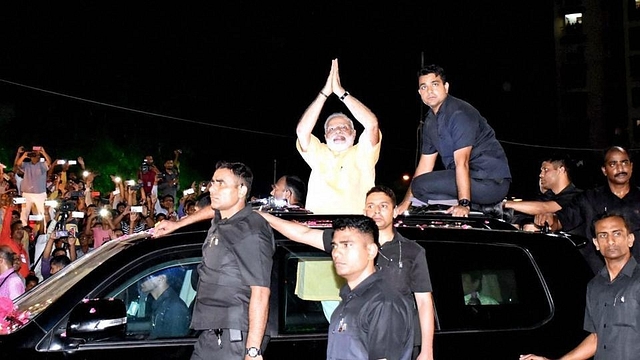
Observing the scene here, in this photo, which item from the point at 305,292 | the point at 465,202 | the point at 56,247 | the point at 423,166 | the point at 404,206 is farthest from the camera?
the point at 56,247

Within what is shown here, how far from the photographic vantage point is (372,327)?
10.2ft

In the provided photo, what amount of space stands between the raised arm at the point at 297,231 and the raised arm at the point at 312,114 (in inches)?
64.9

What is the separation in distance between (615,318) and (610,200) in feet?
5.32

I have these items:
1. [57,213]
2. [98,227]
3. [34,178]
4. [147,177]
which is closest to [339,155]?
[98,227]

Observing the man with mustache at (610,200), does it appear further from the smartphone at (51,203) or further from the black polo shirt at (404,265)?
the smartphone at (51,203)

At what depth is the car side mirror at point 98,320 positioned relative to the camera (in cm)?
347

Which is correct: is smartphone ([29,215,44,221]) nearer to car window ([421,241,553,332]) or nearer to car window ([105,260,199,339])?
car window ([105,260,199,339])

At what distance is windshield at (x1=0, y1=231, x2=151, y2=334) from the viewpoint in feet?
12.4

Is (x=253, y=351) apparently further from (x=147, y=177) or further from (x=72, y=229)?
(x=147, y=177)

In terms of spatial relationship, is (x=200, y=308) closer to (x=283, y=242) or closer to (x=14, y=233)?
(x=283, y=242)

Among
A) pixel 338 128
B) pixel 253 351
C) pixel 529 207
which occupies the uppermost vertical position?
pixel 338 128

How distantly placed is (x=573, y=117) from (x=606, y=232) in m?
63.8

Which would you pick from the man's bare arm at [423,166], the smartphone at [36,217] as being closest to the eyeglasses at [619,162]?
the man's bare arm at [423,166]

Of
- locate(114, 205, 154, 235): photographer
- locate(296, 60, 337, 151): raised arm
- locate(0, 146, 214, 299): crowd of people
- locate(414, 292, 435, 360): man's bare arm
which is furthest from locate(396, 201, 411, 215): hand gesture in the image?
locate(114, 205, 154, 235): photographer
